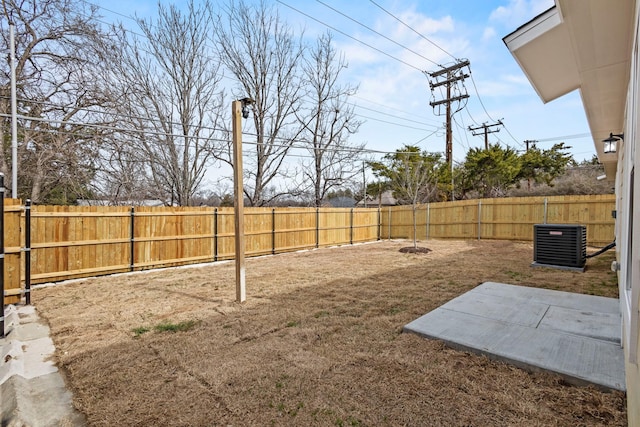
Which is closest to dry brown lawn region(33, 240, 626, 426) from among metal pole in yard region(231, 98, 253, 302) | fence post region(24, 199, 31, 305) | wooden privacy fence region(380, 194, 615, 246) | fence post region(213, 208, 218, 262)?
fence post region(24, 199, 31, 305)

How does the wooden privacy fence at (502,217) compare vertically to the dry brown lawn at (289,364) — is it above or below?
above

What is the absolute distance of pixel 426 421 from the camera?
183 cm

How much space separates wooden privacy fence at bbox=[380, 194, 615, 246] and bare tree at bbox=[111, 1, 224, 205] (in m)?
9.08

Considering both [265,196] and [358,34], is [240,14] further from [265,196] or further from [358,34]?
[265,196]

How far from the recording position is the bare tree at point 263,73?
45.5ft

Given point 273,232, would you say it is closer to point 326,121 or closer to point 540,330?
point 540,330

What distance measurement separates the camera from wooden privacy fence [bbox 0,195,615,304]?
18.5 ft

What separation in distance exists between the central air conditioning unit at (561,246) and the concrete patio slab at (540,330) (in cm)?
288

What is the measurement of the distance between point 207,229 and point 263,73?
9.37m

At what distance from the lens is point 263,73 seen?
1452cm

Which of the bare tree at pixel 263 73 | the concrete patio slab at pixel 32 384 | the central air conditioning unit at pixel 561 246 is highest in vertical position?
the bare tree at pixel 263 73

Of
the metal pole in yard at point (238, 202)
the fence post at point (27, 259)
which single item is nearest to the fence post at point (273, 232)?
the metal pole in yard at point (238, 202)

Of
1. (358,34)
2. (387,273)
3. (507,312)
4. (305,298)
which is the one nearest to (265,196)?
(358,34)

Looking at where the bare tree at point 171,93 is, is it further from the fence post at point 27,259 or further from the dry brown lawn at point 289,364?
the dry brown lawn at point 289,364
